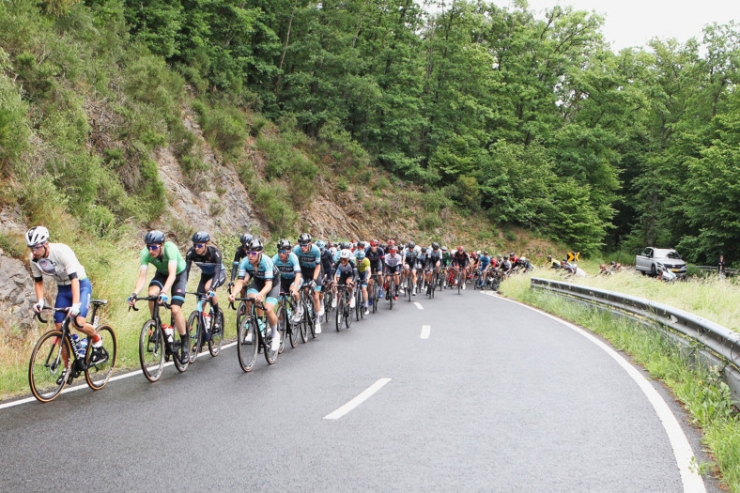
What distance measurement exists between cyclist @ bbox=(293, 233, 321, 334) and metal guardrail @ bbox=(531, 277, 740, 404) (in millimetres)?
6350

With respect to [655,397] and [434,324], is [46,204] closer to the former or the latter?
[434,324]

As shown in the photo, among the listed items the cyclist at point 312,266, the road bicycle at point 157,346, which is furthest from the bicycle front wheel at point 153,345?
the cyclist at point 312,266

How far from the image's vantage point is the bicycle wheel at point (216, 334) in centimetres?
1005

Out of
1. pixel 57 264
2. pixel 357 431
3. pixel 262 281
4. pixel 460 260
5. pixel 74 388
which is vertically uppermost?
pixel 57 264

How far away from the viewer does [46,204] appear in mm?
11555

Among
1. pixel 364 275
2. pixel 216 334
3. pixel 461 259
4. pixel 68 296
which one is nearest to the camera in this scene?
pixel 68 296

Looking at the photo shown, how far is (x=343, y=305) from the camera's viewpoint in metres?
14.0

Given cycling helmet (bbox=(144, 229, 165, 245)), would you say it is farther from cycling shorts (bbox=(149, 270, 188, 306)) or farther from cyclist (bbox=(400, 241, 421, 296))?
cyclist (bbox=(400, 241, 421, 296))

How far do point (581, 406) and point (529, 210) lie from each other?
4160 cm

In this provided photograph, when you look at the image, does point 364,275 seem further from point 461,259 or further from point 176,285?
point 461,259

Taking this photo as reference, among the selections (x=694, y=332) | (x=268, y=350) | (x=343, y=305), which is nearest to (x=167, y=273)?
(x=268, y=350)

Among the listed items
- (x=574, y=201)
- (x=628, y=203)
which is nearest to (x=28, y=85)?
(x=574, y=201)

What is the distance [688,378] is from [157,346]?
7.02 meters

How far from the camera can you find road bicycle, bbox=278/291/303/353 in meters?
10.7
